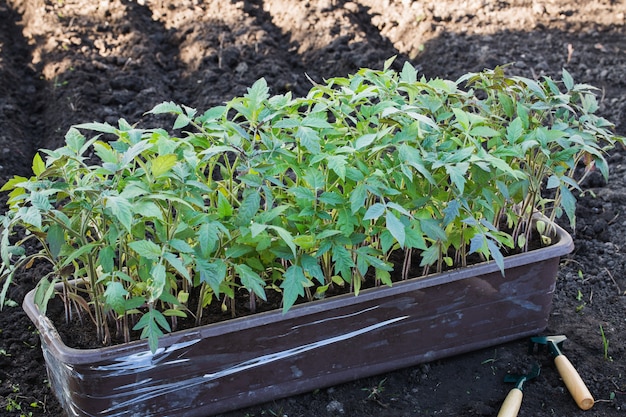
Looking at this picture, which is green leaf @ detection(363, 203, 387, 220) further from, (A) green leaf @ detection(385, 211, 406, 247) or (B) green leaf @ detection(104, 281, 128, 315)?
(B) green leaf @ detection(104, 281, 128, 315)

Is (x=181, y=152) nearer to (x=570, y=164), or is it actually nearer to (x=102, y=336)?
(x=102, y=336)

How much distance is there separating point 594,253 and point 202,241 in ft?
6.32

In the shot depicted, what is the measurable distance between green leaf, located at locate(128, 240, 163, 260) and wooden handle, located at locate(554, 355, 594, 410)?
1.39 metres

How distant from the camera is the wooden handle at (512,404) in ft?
6.98

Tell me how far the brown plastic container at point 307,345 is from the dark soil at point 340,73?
11 centimetres

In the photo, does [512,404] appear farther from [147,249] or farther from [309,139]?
[147,249]

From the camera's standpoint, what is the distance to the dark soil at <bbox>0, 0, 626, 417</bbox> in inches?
91.2

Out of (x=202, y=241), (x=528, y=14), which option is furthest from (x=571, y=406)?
(x=528, y=14)

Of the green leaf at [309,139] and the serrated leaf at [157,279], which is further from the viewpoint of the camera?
the green leaf at [309,139]

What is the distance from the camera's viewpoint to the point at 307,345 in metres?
2.11

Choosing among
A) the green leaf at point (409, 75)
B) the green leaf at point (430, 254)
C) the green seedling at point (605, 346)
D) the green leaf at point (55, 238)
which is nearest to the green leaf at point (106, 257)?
the green leaf at point (55, 238)

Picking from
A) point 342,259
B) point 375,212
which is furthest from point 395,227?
point 342,259

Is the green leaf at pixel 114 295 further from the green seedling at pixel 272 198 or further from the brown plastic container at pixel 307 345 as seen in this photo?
the brown plastic container at pixel 307 345

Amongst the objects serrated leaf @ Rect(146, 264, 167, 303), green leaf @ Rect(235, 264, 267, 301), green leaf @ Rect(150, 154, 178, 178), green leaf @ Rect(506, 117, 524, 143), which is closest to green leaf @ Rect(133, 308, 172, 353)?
serrated leaf @ Rect(146, 264, 167, 303)
